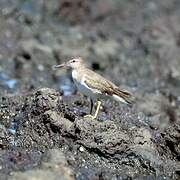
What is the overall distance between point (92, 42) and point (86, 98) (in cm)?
709

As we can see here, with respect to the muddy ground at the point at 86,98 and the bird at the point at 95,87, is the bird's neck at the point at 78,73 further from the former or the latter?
the muddy ground at the point at 86,98

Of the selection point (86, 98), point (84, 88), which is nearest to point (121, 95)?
point (84, 88)

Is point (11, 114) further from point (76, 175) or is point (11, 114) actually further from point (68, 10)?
point (68, 10)

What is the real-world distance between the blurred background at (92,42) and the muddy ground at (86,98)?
3 centimetres

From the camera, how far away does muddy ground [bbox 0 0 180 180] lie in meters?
11.4

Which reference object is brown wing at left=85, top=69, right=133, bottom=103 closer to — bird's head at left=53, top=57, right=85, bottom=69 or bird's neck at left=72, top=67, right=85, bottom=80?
bird's neck at left=72, top=67, right=85, bottom=80

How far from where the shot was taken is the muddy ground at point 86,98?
11.4 m

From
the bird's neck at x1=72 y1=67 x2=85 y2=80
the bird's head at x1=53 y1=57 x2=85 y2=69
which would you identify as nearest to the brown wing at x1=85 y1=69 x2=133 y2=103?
the bird's neck at x1=72 y1=67 x2=85 y2=80

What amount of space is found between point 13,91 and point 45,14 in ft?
26.4

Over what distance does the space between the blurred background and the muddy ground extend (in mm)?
35

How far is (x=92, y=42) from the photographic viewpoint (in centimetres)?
2231

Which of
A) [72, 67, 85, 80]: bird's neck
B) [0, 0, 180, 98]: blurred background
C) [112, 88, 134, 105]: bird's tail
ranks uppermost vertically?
[72, 67, 85, 80]: bird's neck

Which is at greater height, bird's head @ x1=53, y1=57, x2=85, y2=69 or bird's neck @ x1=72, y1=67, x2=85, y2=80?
bird's neck @ x1=72, y1=67, x2=85, y2=80

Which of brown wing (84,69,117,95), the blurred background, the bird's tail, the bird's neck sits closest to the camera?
brown wing (84,69,117,95)
